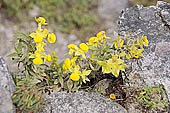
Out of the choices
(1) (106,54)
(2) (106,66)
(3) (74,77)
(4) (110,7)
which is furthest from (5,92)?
(4) (110,7)

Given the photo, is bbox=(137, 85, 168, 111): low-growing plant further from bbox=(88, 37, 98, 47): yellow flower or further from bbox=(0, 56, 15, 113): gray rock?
bbox=(0, 56, 15, 113): gray rock

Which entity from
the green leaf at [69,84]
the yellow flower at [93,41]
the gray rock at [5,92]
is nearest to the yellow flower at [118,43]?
the yellow flower at [93,41]

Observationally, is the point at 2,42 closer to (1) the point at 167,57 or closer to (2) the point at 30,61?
(2) the point at 30,61

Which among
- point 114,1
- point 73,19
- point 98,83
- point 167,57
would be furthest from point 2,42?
point 167,57

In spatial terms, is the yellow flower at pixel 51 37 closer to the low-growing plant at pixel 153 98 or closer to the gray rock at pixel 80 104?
the gray rock at pixel 80 104

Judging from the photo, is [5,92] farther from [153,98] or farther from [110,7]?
[110,7]
